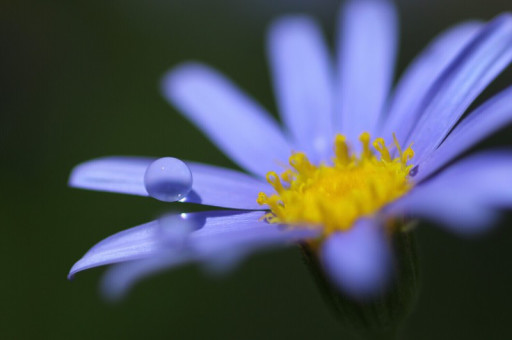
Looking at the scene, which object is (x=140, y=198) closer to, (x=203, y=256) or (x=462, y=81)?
(x=462, y=81)

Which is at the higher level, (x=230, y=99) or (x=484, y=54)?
(x=230, y=99)

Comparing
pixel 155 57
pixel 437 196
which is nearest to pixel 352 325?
pixel 437 196

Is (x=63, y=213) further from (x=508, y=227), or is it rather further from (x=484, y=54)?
(x=484, y=54)

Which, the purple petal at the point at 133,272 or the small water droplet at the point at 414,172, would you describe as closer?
the purple petal at the point at 133,272

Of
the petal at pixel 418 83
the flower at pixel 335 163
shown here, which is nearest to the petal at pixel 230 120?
the flower at pixel 335 163

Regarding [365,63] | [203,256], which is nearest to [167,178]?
[203,256]

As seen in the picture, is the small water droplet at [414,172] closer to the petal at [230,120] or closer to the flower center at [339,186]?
the flower center at [339,186]
